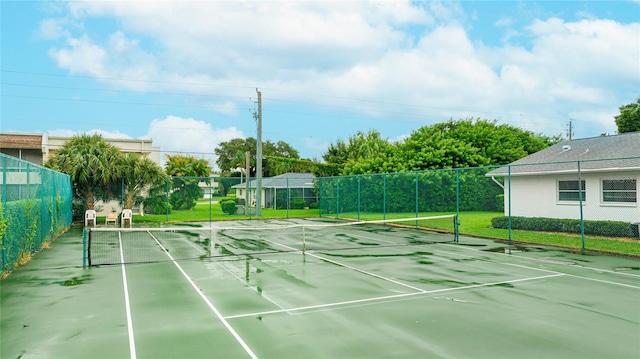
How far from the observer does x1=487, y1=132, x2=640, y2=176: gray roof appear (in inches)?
723

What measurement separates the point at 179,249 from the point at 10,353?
30.2ft

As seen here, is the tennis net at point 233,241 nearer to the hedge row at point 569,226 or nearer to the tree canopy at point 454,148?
the hedge row at point 569,226

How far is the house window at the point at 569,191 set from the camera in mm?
19766

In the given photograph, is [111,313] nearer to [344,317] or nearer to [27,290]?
[27,290]

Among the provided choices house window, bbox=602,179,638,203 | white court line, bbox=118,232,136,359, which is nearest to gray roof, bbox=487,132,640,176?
house window, bbox=602,179,638,203

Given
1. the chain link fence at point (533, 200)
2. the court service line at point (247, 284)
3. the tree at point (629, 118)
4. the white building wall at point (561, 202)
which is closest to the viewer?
the court service line at point (247, 284)

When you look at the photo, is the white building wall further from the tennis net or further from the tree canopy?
the tree canopy

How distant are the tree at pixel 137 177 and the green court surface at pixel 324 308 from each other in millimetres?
15157

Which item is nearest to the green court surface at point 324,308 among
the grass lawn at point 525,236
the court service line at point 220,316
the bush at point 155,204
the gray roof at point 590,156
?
the court service line at point 220,316

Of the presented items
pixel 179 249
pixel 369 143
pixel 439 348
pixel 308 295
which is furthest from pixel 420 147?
pixel 439 348

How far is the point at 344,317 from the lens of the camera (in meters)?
6.96

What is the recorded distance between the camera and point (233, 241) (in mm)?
16781

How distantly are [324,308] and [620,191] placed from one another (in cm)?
1612

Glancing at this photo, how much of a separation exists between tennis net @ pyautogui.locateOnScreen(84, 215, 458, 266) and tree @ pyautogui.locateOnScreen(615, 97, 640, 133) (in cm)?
2678
